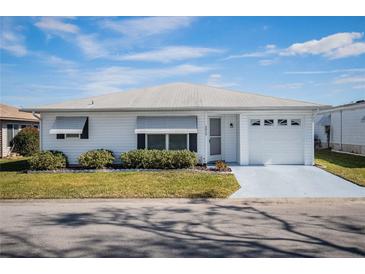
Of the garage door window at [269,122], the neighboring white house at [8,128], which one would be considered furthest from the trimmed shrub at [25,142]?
the garage door window at [269,122]

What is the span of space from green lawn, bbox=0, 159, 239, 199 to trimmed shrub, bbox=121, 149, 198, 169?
0.70 m

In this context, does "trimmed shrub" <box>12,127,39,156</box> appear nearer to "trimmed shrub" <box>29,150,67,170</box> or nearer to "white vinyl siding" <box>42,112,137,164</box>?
"white vinyl siding" <box>42,112,137,164</box>

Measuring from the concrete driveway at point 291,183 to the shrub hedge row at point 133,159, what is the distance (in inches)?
90.9

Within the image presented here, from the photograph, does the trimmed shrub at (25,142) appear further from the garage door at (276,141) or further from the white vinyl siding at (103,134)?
the garage door at (276,141)

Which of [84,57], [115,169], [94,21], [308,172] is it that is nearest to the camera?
[94,21]

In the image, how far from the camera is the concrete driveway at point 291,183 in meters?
9.74

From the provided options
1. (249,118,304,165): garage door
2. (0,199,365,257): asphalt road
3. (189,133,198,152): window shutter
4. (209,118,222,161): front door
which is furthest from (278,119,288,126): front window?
(0,199,365,257): asphalt road

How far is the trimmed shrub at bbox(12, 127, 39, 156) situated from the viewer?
74.2 ft
